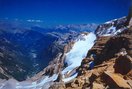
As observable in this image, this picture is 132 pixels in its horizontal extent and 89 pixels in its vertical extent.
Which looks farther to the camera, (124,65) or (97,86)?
(124,65)

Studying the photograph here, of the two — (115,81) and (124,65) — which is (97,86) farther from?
(124,65)

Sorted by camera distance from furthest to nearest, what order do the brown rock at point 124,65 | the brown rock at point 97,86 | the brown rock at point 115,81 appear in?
the brown rock at point 124,65, the brown rock at point 97,86, the brown rock at point 115,81

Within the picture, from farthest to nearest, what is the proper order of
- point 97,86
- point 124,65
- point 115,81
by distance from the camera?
point 124,65 < point 97,86 < point 115,81

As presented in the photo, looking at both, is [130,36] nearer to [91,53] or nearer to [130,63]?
[91,53]

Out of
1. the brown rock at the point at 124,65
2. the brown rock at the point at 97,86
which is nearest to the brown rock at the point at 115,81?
the brown rock at the point at 97,86

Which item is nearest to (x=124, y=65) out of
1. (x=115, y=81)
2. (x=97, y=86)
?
(x=97, y=86)

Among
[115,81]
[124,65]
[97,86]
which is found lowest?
[97,86]

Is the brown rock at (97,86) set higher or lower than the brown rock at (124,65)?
lower

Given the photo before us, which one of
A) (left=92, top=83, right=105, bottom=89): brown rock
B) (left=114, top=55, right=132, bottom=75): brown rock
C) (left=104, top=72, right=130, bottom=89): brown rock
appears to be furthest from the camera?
(left=114, top=55, right=132, bottom=75): brown rock

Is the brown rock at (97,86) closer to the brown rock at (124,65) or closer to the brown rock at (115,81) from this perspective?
the brown rock at (115,81)

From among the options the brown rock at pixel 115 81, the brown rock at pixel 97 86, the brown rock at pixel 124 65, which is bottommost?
the brown rock at pixel 97 86

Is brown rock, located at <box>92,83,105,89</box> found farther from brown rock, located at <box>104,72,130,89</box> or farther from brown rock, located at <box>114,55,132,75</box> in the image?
brown rock, located at <box>114,55,132,75</box>

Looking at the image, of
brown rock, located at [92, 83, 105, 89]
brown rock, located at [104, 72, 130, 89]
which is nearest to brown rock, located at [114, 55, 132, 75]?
brown rock, located at [104, 72, 130, 89]

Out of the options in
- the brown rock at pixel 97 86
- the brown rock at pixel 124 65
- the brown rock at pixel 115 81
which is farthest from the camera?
the brown rock at pixel 124 65
